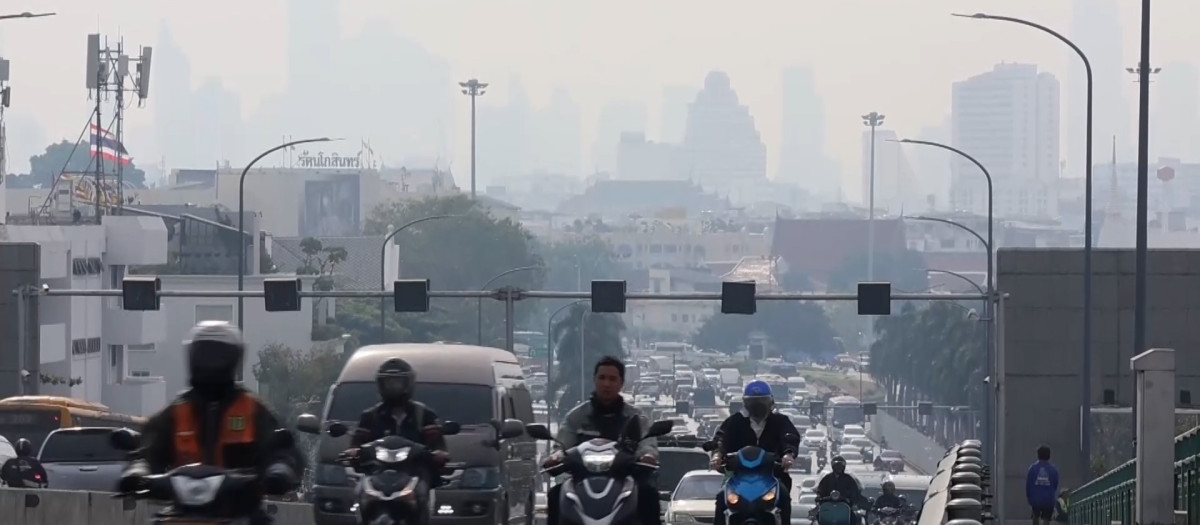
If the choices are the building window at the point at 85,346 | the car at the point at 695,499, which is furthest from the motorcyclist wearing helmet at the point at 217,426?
the building window at the point at 85,346

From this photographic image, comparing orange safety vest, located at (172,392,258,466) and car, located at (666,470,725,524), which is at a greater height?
orange safety vest, located at (172,392,258,466)

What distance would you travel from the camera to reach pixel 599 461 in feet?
45.7

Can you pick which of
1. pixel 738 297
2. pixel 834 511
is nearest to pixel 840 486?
pixel 834 511

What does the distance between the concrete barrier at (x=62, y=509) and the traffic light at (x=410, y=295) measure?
891 inches

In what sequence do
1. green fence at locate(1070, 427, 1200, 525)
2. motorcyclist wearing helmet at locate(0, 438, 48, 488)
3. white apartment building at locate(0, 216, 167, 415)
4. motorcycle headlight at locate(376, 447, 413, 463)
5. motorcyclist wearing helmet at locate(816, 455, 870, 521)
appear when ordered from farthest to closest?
white apartment building at locate(0, 216, 167, 415) < motorcyclist wearing helmet at locate(0, 438, 48, 488) < motorcyclist wearing helmet at locate(816, 455, 870, 521) < green fence at locate(1070, 427, 1200, 525) < motorcycle headlight at locate(376, 447, 413, 463)

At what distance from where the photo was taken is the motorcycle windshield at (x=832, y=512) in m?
25.9

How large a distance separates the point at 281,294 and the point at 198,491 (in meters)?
36.6

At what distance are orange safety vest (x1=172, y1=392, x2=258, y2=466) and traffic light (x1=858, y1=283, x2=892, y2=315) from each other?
35.5 m

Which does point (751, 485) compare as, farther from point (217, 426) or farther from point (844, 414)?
point (844, 414)

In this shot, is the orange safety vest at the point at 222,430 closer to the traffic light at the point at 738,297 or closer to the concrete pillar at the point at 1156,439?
the concrete pillar at the point at 1156,439

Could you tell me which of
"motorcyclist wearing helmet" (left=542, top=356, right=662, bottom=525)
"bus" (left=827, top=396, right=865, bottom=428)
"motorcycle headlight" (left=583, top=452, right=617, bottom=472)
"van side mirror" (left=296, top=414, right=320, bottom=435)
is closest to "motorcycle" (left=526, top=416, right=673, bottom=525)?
"motorcycle headlight" (left=583, top=452, right=617, bottom=472)

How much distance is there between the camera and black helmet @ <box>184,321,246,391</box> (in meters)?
10.7

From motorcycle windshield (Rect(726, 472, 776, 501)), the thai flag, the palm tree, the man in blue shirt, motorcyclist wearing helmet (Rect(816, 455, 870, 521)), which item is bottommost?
the palm tree

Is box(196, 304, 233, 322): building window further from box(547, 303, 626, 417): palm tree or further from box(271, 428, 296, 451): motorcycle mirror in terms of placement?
box(271, 428, 296, 451): motorcycle mirror
